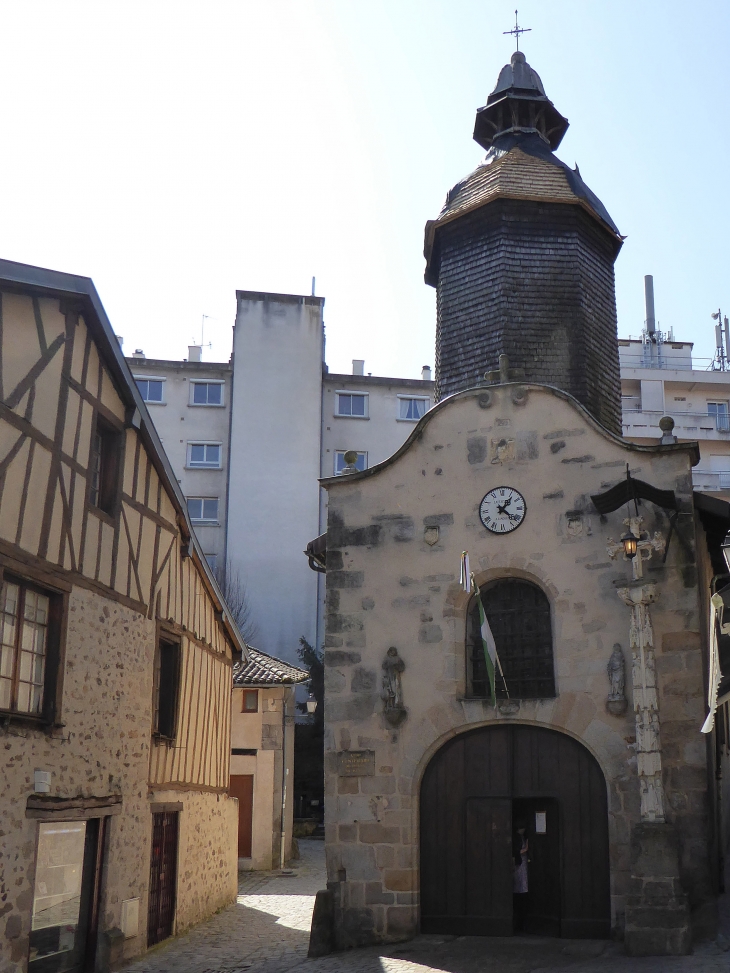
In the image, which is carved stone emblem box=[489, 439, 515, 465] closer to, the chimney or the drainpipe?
the drainpipe

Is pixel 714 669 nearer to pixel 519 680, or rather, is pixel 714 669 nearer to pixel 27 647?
pixel 519 680

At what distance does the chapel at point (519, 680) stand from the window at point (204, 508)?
70.8 feet

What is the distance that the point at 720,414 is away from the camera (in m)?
37.1

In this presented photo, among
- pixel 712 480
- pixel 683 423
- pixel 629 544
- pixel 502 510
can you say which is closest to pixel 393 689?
pixel 502 510

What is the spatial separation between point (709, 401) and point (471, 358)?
2529 centimetres

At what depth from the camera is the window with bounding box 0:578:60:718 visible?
8.91m

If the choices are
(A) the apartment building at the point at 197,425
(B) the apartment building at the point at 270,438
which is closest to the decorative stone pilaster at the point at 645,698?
(B) the apartment building at the point at 270,438

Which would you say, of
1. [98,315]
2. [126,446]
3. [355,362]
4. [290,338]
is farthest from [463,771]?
[355,362]

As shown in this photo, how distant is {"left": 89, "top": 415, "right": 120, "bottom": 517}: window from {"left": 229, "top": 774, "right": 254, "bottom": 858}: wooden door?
11403 mm

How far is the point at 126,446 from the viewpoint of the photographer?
11.5 metres

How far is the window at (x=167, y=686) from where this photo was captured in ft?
42.0

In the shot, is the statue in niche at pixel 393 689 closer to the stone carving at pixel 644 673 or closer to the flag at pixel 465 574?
the flag at pixel 465 574

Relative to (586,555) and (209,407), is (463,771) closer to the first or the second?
(586,555)

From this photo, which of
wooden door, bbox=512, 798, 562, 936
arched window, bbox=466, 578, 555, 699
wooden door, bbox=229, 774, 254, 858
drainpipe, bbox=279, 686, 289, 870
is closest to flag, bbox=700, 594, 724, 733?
arched window, bbox=466, 578, 555, 699
